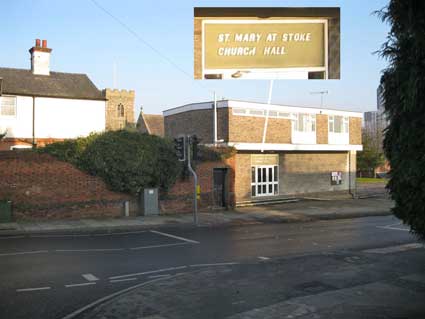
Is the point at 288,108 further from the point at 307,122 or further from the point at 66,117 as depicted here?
the point at 66,117

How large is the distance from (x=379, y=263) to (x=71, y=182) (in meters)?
14.2

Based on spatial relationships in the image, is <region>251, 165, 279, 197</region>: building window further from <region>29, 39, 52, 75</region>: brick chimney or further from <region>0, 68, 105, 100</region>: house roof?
<region>29, 39, 52, 75</region>: brick chimney

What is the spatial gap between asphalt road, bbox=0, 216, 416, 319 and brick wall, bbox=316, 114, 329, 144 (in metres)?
14.5

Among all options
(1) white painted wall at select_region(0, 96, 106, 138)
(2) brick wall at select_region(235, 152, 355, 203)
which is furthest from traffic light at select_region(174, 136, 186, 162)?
(1) white painted wall at select_region(0, 96, 106, 138)

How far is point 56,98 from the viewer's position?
32.3 m

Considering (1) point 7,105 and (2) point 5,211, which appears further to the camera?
(1) point 7,105

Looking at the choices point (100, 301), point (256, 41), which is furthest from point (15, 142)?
point (100, 301)

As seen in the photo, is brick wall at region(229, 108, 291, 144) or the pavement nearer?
the pavement

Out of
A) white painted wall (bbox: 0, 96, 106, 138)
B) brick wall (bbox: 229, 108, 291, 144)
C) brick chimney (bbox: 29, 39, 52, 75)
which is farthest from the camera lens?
brick chimney (bbox: 29, 39, 52, 75)

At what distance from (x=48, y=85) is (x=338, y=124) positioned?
21.3 meters

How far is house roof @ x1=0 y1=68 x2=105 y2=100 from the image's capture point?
31.4 metres

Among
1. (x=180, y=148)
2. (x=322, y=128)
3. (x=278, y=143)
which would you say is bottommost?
(x=180, y=148)

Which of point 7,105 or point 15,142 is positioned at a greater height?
point 7,105

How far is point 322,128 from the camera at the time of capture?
34312mm
